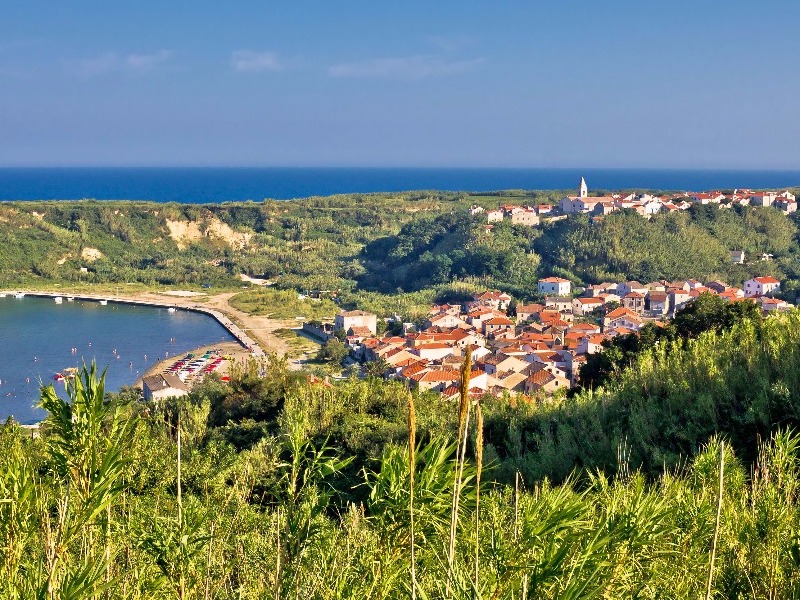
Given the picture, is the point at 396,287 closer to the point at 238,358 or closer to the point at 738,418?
the point at 238,358

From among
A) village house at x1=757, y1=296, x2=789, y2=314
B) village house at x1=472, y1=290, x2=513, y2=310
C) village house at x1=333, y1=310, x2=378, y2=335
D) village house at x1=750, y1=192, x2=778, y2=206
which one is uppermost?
village house at x1=750, y1=192, x2=778, y2=206

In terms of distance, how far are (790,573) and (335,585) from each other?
1977 mm

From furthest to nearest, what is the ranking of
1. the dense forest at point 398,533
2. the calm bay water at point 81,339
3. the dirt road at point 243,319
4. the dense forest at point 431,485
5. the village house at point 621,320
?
the dirt road at point 243,319 < the village house at point 621,320 < the calm bay water at point 81,339 < the dense forest at point 431,485 < the dense forest at point 398,533

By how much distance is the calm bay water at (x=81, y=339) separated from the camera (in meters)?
23.2

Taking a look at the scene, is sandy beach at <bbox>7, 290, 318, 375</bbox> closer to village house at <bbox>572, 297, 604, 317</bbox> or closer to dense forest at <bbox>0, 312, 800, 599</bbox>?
village house at <bbox>572, 297, 604, 317</bbox>

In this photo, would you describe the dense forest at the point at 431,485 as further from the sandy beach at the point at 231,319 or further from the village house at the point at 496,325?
the village house at the point at 496,325

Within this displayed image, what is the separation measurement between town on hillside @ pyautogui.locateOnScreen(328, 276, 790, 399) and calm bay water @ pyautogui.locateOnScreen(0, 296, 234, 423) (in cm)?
636

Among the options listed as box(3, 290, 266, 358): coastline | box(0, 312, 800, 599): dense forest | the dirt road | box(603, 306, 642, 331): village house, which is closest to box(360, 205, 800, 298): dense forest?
box(603, 306, 642, 331): village house

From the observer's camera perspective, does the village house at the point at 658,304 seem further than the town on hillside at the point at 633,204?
No

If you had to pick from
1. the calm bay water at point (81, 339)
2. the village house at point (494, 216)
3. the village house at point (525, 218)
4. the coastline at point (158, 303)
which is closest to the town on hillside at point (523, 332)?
the coastline at point (158, 303)

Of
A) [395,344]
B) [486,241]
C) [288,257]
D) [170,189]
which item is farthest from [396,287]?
[170,189]

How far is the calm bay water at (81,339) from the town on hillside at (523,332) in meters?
6.36

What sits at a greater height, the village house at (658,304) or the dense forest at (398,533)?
the dense forest at (398,533)

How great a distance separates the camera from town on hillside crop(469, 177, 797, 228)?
45844 mm
